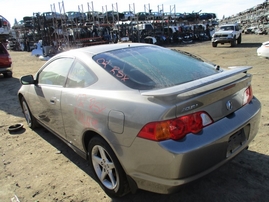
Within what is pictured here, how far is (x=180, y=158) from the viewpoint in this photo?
1.87 m

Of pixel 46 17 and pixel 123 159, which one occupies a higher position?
pixel 46 17

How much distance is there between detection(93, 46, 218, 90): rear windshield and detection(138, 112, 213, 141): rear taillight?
1.59 ft

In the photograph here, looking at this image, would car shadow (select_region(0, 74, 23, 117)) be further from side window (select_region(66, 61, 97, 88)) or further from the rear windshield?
the rear windshield

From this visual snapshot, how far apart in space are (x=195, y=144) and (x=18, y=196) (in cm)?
219

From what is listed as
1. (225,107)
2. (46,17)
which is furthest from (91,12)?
(225,107)

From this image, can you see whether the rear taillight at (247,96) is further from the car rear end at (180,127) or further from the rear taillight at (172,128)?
the rear taillight at (172,128)

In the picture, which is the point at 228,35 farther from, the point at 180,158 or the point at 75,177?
the point at 180,158

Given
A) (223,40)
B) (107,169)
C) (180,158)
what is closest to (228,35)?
(223,40)

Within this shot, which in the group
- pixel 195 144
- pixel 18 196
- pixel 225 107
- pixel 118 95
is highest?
pixel 118 95

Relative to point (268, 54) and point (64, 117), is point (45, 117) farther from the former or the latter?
point (268, 54)

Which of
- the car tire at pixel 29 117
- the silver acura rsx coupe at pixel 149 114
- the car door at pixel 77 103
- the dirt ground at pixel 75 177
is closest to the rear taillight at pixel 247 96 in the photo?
the silver acura rsx coupe at pixel 149 114

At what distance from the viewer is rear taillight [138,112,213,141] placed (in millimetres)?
1916

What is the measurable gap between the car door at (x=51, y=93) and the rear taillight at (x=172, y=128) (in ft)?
5.27

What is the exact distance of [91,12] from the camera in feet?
86.7
